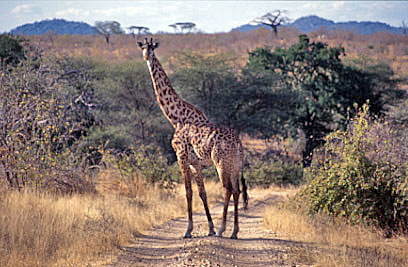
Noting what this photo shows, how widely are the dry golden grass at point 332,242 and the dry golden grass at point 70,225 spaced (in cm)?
251

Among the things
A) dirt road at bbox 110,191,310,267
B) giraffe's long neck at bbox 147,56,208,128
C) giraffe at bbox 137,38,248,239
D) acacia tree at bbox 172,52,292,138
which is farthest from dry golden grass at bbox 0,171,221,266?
acacia tree at bbox 172,52,292,138

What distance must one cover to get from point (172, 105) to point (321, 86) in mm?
15037

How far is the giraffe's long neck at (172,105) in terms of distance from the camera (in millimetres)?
8352

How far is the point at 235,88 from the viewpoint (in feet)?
65.4

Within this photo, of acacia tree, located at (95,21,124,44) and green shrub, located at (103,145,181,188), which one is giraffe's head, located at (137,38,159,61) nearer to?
green shrub, located at (103,145,181,188)

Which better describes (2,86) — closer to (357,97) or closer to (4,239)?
(4,239)

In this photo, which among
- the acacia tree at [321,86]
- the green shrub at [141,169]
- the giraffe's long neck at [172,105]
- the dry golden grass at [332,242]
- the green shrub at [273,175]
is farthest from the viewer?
the acacia tree at [321,86]

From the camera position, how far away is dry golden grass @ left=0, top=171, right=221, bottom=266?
6277 millimetres

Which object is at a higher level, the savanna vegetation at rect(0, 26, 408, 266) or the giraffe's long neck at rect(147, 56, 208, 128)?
the giraffe's long neck at rect(147, 56, 208, 128)

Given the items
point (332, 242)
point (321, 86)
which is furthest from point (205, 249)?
point (321, 86)

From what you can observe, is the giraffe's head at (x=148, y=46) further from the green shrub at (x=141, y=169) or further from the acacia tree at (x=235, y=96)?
the acacia tree at (x=235, y=96)

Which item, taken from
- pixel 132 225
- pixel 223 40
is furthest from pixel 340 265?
pixel 223 40

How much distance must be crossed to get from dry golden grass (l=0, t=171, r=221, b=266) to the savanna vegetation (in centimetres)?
3

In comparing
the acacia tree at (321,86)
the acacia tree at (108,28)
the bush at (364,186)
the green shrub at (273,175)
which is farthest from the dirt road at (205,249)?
the acacia tree at (108,28)
